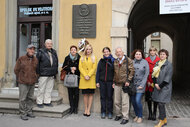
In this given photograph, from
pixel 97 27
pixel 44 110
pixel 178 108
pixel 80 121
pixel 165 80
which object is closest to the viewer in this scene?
pixel 165 80

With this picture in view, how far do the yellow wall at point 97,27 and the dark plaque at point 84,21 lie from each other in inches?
4.5

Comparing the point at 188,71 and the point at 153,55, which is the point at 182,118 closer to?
the point at 153,55

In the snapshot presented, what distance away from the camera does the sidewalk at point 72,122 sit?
4672mm

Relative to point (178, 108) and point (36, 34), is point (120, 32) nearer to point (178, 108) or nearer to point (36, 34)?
point (36, 34)

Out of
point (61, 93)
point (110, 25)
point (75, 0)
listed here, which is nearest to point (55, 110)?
point (61, 93)

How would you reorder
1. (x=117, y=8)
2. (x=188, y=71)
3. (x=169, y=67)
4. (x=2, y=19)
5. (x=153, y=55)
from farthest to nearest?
1. (x=188, y=71)
2. (x=2, y=19)
3. (x=117, y=8)
4. (x=153, y=55)
5. (x=169, y=67)

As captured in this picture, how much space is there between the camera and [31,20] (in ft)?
21.4

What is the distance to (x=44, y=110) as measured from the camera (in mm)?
5234

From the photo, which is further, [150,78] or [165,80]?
[150,78]

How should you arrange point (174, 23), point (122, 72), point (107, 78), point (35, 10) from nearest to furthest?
1. point (122, 72)
2. point (107, 78)
3. point (35, 10)
4. point (174, 23)

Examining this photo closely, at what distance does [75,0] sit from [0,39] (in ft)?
8.77

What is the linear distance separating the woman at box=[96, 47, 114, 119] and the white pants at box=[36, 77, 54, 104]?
1346 mm

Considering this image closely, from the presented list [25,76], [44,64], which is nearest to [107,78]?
[44,64]

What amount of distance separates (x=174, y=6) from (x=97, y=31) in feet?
7.07
